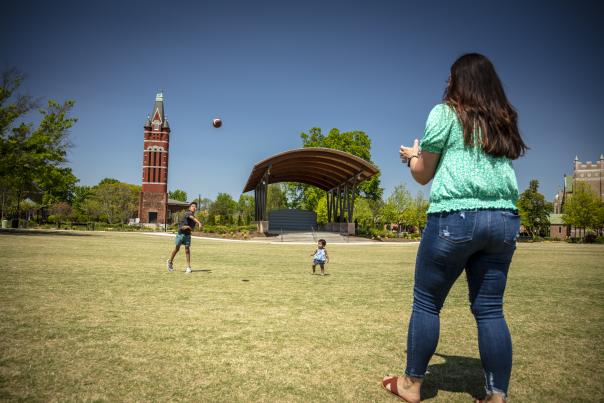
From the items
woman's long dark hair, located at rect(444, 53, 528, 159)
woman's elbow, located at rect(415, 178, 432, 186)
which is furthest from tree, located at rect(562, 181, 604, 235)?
woman's elbow, located at rect(415, 178, 432, 186)

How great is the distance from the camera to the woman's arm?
8.23ft

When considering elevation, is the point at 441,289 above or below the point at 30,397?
above

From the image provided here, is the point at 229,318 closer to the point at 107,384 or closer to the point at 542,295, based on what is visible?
the point at 107,384

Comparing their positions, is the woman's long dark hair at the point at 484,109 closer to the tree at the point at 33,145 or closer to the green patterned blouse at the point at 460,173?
the green patterned blouse at the point at 460,173

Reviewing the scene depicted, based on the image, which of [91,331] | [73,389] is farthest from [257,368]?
[91,331]

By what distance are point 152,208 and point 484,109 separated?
7065 cm

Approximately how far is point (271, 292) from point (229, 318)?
79.8 inches

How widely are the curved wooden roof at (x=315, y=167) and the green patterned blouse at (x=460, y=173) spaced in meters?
30.6

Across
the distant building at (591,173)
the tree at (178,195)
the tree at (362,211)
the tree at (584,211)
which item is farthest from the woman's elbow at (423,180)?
the tree at (178,195)

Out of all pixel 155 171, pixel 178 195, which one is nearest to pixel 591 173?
pixel 155 171

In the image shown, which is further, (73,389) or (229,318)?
(229,318)

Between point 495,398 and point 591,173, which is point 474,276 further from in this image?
point 591,173

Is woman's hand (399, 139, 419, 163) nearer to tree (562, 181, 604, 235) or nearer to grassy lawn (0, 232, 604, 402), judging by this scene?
grassy lawn (0, 232, 604, 402)

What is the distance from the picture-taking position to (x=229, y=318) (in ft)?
14.9
